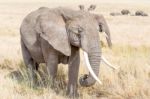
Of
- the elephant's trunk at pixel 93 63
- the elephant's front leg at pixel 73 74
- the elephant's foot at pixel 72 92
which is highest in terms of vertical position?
the elephant's trunk at pixel 93 63

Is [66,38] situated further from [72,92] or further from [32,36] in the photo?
[32,36]

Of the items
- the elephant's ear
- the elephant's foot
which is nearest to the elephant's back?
the elephant's ear

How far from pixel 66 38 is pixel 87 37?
504 millimetres

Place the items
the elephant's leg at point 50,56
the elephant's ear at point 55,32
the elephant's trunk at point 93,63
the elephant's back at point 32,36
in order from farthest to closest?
1. the elephant's back at point 32,36
2. the elephant's leg at point 50,56
3. the elephant's ear at point 55,32
4. the elephant's trunk at point 93,63

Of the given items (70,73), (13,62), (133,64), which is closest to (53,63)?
(70,73)

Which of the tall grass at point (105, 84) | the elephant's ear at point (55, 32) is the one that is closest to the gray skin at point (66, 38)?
the elephant's ear at point (55, 32)

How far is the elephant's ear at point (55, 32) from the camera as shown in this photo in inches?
296

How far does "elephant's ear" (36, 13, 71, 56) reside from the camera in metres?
7.53

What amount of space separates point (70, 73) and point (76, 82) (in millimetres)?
215

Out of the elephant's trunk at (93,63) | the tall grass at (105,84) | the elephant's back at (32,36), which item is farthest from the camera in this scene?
the elephant's back at (32,36)

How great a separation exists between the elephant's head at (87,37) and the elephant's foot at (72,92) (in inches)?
35.5

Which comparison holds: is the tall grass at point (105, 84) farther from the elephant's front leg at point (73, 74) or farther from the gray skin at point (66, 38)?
the gray skin at point (66, 38)

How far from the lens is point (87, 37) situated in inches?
283

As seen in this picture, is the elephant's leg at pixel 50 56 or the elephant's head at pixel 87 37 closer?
the elephant's head at pixel 87 37
